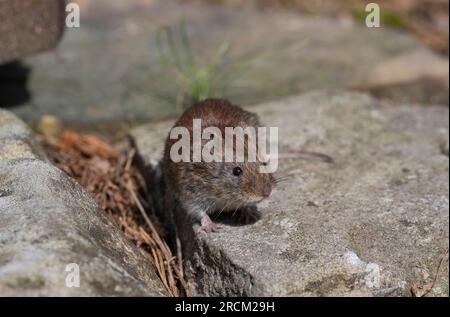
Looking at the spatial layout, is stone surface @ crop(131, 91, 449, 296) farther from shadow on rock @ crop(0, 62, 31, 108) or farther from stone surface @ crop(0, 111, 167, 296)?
shadow on rock @ crop(0, 62, 31, 108)

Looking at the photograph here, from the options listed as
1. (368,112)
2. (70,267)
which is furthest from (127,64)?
(70,267)

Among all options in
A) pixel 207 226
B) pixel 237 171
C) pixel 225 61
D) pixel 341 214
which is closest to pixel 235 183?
pixel 237 171

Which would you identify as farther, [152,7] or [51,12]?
[152,7]

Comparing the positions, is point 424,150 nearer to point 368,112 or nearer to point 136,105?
point 368,112

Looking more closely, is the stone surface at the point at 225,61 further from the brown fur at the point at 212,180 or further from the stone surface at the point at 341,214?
the brown fur at the point at 212,180

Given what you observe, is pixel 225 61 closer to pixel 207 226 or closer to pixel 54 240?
pixel 207 226
